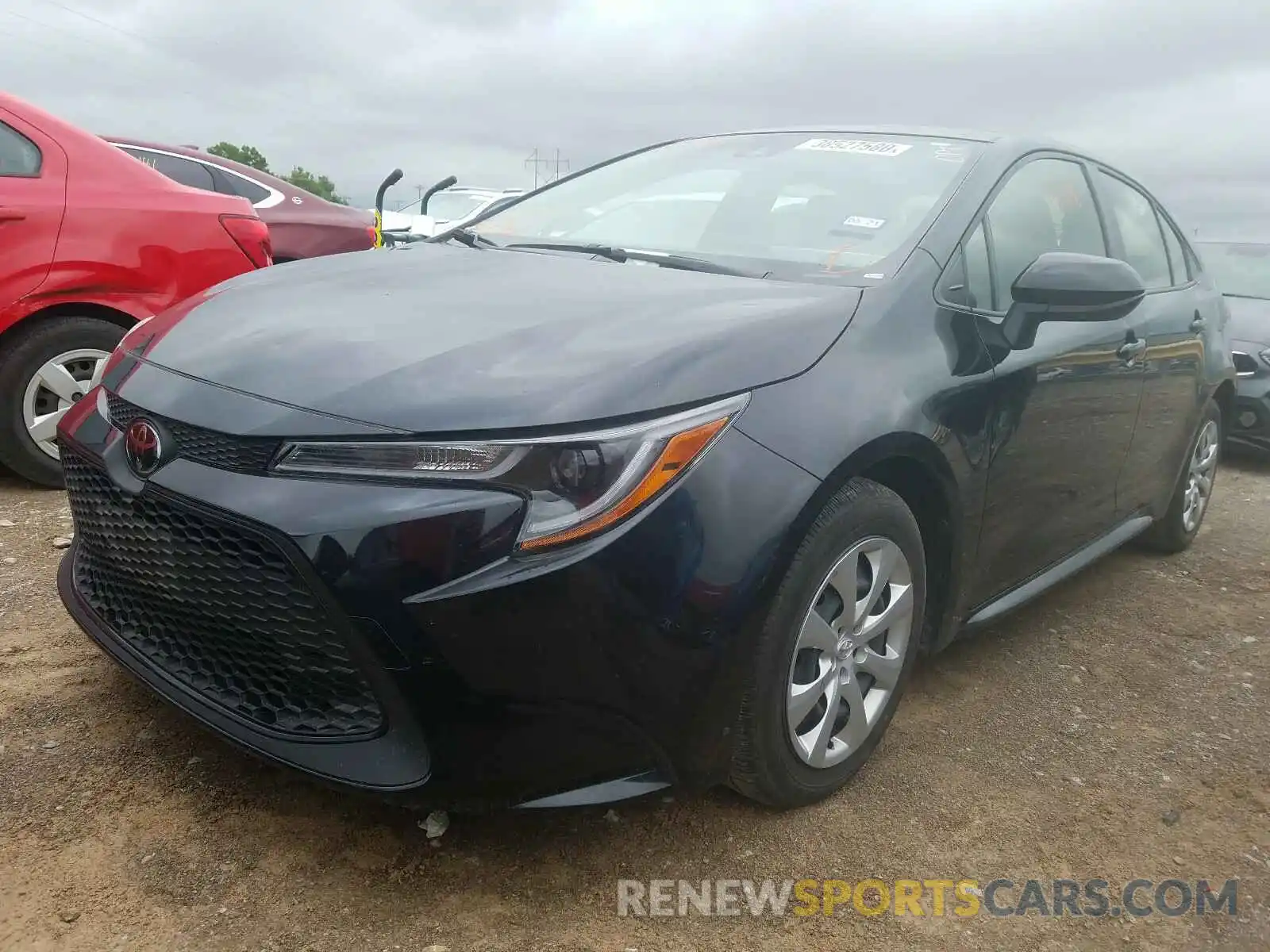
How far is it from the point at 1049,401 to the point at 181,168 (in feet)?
17.8

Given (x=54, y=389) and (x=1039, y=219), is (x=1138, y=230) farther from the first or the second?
(x=54, y=389)

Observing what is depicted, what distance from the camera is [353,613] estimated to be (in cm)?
164

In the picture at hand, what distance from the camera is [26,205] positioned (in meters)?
3.66

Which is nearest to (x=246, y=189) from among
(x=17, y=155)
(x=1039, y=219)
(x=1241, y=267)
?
(x=17, y=155)

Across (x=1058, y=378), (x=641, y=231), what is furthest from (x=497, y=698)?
(x=1058, y=378)

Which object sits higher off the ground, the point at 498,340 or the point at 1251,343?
the point at 498,340

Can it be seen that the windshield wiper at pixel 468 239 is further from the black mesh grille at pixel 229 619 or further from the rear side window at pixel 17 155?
the rear side window at pixel 17 155

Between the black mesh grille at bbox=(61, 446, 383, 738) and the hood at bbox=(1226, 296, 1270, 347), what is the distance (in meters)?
6.48

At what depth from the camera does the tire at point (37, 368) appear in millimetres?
3664

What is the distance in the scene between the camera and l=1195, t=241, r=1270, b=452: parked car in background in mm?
6402

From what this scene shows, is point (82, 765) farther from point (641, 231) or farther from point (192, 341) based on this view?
point (641, 231)

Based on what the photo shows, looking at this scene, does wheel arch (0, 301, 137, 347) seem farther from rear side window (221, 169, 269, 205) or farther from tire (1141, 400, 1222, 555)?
tire (1141, 400, 1222, 555)

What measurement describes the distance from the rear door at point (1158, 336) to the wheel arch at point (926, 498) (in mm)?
1161

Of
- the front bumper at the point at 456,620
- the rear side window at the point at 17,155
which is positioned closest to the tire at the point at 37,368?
the rear side window at the point at 17,155
